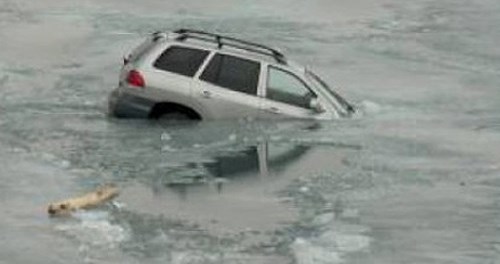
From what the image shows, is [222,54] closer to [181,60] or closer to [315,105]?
[181,60]

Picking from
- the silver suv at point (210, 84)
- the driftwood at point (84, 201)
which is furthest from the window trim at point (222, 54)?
the driftwood at point (84, 201)

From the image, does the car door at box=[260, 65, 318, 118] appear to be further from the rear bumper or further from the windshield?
the rear bumper

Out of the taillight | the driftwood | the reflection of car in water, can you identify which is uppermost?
the taillight

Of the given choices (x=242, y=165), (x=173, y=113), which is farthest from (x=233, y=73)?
(x=242, y=165)

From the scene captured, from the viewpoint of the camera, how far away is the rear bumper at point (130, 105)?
17.9 meters

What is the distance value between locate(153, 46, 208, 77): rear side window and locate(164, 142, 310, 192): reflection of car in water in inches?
68.9

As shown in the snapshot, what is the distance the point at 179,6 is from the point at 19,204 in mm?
24882

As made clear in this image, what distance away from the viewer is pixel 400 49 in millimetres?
31656

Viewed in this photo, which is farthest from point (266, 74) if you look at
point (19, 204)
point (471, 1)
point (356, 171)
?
point (471, 1)

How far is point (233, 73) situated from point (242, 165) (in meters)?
2.81

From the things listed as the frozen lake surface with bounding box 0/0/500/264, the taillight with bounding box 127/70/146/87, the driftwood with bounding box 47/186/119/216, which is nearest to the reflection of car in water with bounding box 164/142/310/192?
the frozen lake surface with bounding box 0/0/500/264

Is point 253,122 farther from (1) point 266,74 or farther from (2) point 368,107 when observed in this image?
(2) point 368,107

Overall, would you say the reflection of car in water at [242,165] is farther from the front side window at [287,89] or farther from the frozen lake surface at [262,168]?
the front side window at [287,89]

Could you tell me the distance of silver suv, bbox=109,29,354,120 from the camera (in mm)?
17922
